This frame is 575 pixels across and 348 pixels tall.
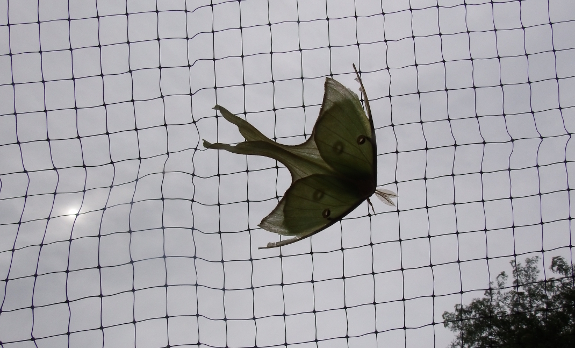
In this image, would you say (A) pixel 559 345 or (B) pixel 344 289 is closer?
(B) pixel 344 289

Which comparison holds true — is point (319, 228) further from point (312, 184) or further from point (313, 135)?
point (313, 135)

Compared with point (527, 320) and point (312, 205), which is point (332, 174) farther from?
point (527, 320)

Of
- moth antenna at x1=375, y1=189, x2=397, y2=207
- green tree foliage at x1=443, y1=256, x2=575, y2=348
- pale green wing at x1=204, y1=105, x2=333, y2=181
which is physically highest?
pale green wing at x1=204, y1=105, x2=333, y2=181

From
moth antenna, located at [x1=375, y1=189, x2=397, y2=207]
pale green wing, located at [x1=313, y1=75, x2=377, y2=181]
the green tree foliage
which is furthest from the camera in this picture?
the green tree foliage

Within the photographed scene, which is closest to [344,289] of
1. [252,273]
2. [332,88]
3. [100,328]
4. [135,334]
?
[252,273]

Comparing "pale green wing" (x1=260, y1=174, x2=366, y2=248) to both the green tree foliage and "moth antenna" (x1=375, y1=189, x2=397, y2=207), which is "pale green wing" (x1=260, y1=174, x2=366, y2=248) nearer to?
"moth antenna" (x1=375, y1=189, x2=397, y2=207)

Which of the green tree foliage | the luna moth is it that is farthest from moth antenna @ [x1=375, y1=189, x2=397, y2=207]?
the green tree foliage

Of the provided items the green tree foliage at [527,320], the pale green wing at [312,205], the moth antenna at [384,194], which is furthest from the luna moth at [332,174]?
the green tree foliage at [527,320]
